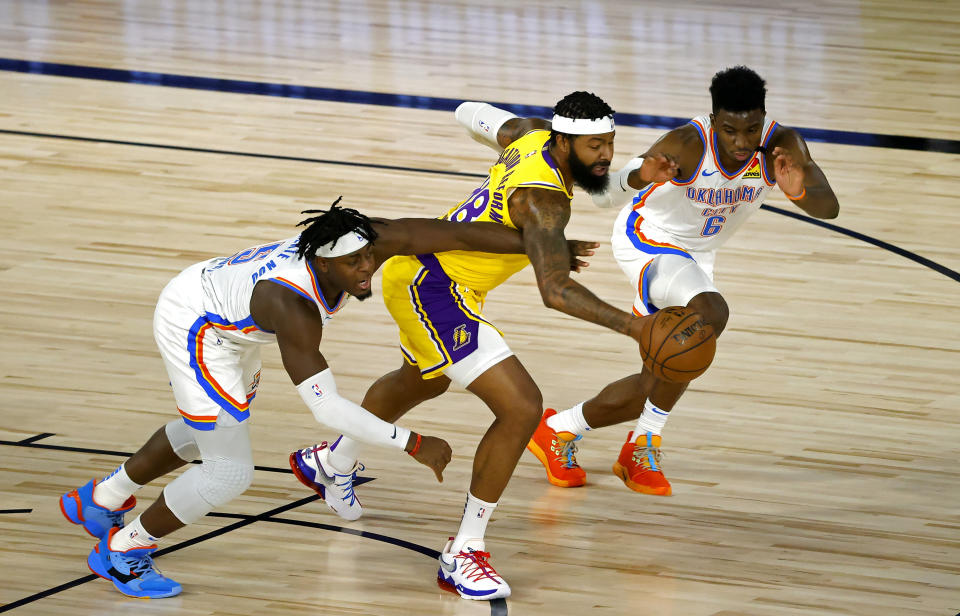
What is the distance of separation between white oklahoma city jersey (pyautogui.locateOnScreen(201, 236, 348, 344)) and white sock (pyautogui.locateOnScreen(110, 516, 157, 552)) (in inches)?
24.6

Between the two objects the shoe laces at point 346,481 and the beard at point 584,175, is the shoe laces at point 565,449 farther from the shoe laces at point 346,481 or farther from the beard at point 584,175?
the beard at point 584,175

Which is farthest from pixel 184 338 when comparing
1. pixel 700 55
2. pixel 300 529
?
pixel 700 55

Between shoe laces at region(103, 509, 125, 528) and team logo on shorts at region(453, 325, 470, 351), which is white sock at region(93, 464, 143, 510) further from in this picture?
team logo on shorts at region(453, 325, 470, 351)

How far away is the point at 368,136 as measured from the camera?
9.73 meters

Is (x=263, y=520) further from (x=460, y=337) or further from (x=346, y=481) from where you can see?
(x=460, y=337)

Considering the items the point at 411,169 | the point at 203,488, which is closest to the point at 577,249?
the point at 203,488

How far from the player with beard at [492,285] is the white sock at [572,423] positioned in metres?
0.76

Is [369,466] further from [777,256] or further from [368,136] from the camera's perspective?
[368,136]

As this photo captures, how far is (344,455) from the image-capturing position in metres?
4.54

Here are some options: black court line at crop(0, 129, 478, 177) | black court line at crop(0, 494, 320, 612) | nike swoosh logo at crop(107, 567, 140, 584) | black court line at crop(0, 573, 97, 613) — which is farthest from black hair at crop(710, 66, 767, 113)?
black court line at crop(0, 129, 478, 177)

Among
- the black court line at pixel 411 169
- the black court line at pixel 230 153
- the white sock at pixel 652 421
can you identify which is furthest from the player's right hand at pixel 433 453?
the black court line at pixel 230 153

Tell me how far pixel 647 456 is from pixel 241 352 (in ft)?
5.35

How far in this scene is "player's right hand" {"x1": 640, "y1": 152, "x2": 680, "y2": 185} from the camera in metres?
4.70

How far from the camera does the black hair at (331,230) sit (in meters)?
3.91
